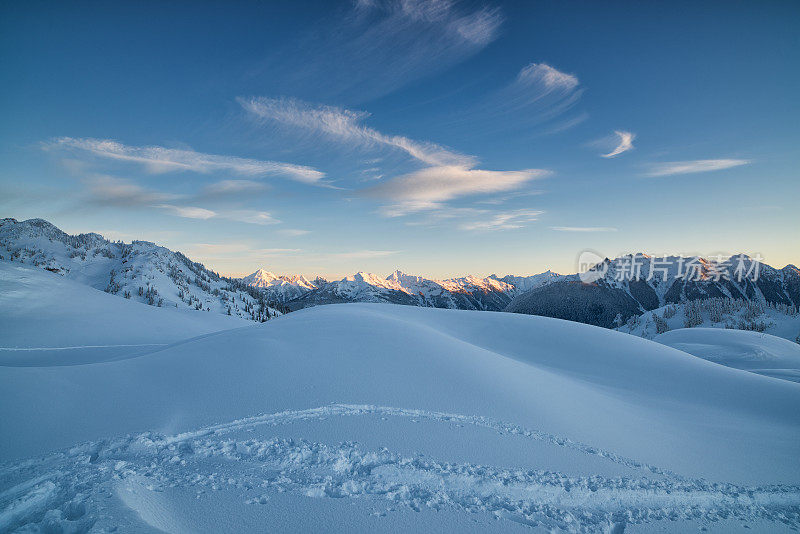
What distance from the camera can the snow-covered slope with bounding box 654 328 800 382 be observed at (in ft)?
63.4

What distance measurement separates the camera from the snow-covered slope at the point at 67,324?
1420 cm

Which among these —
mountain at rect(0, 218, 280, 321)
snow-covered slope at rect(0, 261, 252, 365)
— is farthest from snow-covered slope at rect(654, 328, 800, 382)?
mountain at rect(0, 218, 280, 321)

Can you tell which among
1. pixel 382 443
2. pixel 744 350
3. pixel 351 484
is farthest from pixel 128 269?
pixel 744 350

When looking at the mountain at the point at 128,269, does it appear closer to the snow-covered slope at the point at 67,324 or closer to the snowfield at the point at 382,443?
the snow-covered slope at the point at 67,324

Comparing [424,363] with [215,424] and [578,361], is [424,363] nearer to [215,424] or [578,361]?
[215,424]

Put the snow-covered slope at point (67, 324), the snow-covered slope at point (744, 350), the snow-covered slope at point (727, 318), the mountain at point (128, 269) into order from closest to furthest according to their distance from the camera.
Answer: the snow-covered slope at point (67, 324) → the snow-covered slope at point (744, 350) → the snow-covered slope at point (727, 318) → the mountain at point (128, 269)

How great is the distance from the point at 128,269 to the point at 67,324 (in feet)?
238

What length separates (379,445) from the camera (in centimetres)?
570

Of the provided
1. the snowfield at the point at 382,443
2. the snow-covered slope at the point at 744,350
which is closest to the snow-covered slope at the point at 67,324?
the snowfield at the point at 382,443

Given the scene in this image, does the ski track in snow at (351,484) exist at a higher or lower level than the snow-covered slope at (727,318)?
higher

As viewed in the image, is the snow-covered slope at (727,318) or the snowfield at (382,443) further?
the snow-covered slope at (727,318)

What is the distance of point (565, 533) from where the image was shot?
4141 mm

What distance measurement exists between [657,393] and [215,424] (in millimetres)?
11825

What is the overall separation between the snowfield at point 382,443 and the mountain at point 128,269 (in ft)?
203
